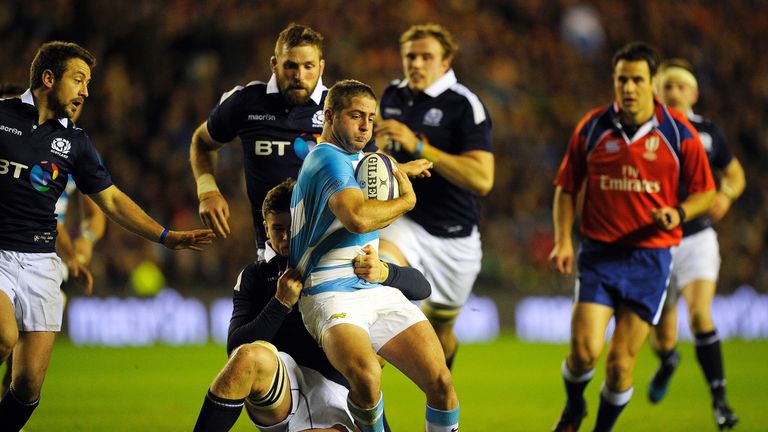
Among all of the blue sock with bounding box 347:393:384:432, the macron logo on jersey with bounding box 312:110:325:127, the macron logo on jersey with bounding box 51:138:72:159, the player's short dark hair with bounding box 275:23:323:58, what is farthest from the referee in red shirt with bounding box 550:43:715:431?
the macron logo on jersey with bounding box 51:138:72:159

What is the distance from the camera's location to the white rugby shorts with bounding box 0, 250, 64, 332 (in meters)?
5.75

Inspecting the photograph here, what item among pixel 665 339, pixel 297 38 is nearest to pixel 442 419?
pixel 297 38

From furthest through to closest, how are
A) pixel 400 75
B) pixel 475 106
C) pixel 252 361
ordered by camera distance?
1. pixel 400 75
2. pixel 475 106
3. pixel 252 361

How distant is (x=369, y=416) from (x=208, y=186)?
2031mm

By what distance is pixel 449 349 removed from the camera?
25.6 feet

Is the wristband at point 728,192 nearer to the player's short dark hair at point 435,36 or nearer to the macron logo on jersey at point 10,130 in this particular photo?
the player's short dark hair at point 435,36

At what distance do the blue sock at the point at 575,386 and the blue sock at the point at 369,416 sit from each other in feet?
7.66

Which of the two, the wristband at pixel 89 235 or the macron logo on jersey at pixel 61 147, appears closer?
the macron logo on jersey at pixel 61 147

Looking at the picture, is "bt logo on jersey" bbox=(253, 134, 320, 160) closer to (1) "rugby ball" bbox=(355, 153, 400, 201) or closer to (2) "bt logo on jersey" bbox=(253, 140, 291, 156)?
(2) "bt logo on jersey" bbox=(253, 140, 291, 156)

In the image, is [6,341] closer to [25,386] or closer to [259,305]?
[25,386]

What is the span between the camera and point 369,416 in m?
Result: 5.07

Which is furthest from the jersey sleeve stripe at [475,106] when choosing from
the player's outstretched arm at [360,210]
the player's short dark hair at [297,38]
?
the player's outstretched arm at [360,210]

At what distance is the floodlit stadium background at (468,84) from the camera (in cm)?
1495

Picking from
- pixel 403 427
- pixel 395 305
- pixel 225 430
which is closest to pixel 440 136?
pixel 403 427
